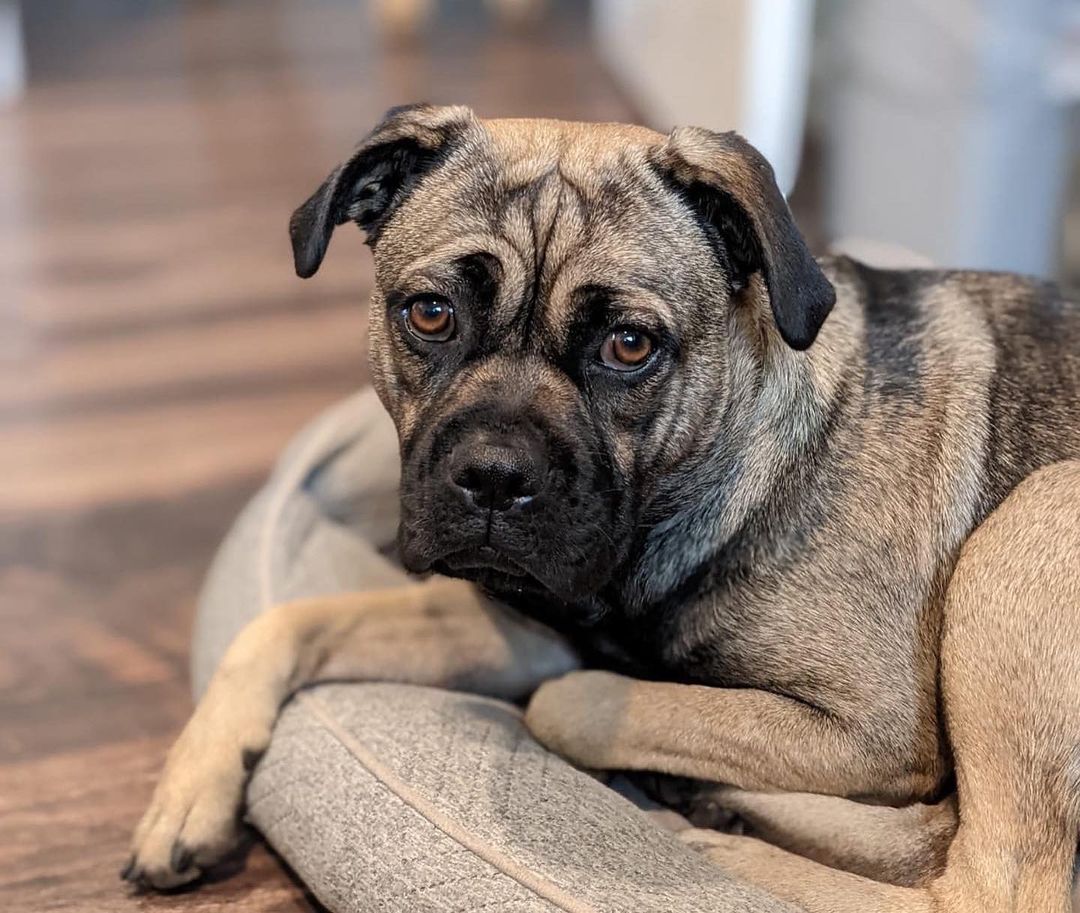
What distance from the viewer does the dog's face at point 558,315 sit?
1797mm

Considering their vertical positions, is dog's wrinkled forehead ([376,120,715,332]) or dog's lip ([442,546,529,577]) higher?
dog's wrinkled forehead ([376,120,715,332])

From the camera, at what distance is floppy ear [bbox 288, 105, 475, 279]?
1.99 metres

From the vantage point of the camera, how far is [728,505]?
6.79 ft

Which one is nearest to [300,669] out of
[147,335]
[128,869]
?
[128,869]

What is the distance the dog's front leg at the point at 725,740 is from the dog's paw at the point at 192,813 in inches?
21.0

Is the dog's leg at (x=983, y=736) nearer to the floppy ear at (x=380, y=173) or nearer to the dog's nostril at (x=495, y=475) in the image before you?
the dog's nostril at (x=495, y=475)

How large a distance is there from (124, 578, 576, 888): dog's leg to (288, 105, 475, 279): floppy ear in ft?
2.09

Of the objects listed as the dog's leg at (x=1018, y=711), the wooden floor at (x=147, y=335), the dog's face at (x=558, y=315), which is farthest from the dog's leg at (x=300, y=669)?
the dog's leg at (x=1018, y=711)

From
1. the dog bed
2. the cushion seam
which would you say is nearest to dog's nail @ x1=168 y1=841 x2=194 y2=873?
the dog bed

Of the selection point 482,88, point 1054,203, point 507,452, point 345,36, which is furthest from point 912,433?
point 345,36

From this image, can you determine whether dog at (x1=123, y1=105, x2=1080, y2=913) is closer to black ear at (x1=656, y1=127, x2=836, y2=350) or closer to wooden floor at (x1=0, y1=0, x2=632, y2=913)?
black ear at (x1=656, y1=127, x2=836, y2=350)

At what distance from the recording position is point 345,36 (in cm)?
756

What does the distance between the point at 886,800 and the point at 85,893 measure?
4.36 ft

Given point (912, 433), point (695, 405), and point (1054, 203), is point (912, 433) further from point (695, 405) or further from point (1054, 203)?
point (1054, 203)
